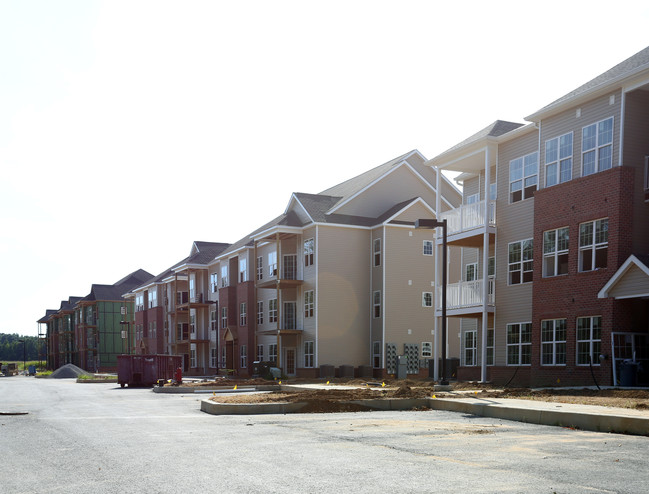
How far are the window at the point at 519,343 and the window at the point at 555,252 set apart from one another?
10.2 ft

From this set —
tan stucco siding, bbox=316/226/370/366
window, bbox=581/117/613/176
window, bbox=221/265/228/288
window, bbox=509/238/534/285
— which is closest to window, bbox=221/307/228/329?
window, bbox=221/265/228/288

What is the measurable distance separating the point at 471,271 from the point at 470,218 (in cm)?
354

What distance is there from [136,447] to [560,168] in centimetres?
2002

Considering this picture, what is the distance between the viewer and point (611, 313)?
74.2 feet

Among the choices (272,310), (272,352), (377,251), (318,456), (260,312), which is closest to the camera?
(318,456)

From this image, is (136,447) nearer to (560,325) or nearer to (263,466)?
(263,466)

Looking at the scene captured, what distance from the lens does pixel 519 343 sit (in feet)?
93.8

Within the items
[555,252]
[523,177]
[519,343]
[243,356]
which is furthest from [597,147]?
[243,356]

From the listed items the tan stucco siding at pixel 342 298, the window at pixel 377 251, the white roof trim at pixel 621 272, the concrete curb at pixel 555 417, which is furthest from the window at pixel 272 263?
the concrete curb at pixel 555 417

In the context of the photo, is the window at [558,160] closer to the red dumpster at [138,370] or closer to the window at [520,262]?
the window at [520,262]

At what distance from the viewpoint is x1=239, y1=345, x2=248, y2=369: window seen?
169 ft

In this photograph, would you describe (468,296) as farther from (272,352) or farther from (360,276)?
(272,352)

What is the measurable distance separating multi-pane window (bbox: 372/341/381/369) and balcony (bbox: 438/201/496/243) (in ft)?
40.6

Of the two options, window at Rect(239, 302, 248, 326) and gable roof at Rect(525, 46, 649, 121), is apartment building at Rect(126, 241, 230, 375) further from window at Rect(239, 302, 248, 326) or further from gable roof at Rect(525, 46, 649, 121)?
gable roof at Rect(525, 46, 649, 121)
